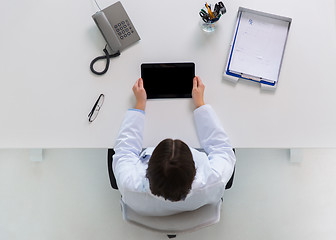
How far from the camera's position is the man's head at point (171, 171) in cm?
75

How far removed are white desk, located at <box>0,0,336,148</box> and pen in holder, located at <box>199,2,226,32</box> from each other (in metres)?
0.03

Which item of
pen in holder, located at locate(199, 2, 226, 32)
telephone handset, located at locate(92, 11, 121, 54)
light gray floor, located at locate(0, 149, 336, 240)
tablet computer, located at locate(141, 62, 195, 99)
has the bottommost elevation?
light gray floor, located at locate(0, 149, 336, 240)

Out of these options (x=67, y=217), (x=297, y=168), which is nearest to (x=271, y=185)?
(x=297, y=168)

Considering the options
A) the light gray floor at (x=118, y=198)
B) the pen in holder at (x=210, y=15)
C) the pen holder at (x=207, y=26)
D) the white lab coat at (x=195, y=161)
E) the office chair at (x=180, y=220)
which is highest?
the pen in holder at (x=210, y=15)

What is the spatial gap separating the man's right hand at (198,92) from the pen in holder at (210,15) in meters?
0.22

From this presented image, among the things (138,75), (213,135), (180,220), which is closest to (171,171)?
(180,220)

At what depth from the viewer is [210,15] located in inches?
42.3

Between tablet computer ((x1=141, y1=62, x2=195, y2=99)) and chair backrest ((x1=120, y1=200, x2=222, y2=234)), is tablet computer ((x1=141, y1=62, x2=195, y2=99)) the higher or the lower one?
the higher one

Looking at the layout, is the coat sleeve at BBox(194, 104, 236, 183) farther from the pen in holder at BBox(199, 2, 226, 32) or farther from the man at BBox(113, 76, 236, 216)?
the pen in holder at BBox(199, 2, 226, 32)

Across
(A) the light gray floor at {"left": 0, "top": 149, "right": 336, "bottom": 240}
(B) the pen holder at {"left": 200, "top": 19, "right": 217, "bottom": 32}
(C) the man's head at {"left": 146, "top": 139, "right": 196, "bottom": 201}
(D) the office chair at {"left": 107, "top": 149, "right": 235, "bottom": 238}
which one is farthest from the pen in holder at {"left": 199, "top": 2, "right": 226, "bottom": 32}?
(A) the light gray floor at {"left": 0, "top": 149, "right": 336, "bottom": 240}

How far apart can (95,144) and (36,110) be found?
26 cm

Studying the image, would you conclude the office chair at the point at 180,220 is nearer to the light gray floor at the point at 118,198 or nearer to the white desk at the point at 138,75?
the white desk at the point at 138,75

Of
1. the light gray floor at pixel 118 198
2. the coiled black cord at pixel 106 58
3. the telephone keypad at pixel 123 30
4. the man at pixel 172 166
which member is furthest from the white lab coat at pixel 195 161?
the light gray floor at pixel 118 198

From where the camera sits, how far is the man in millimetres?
774
